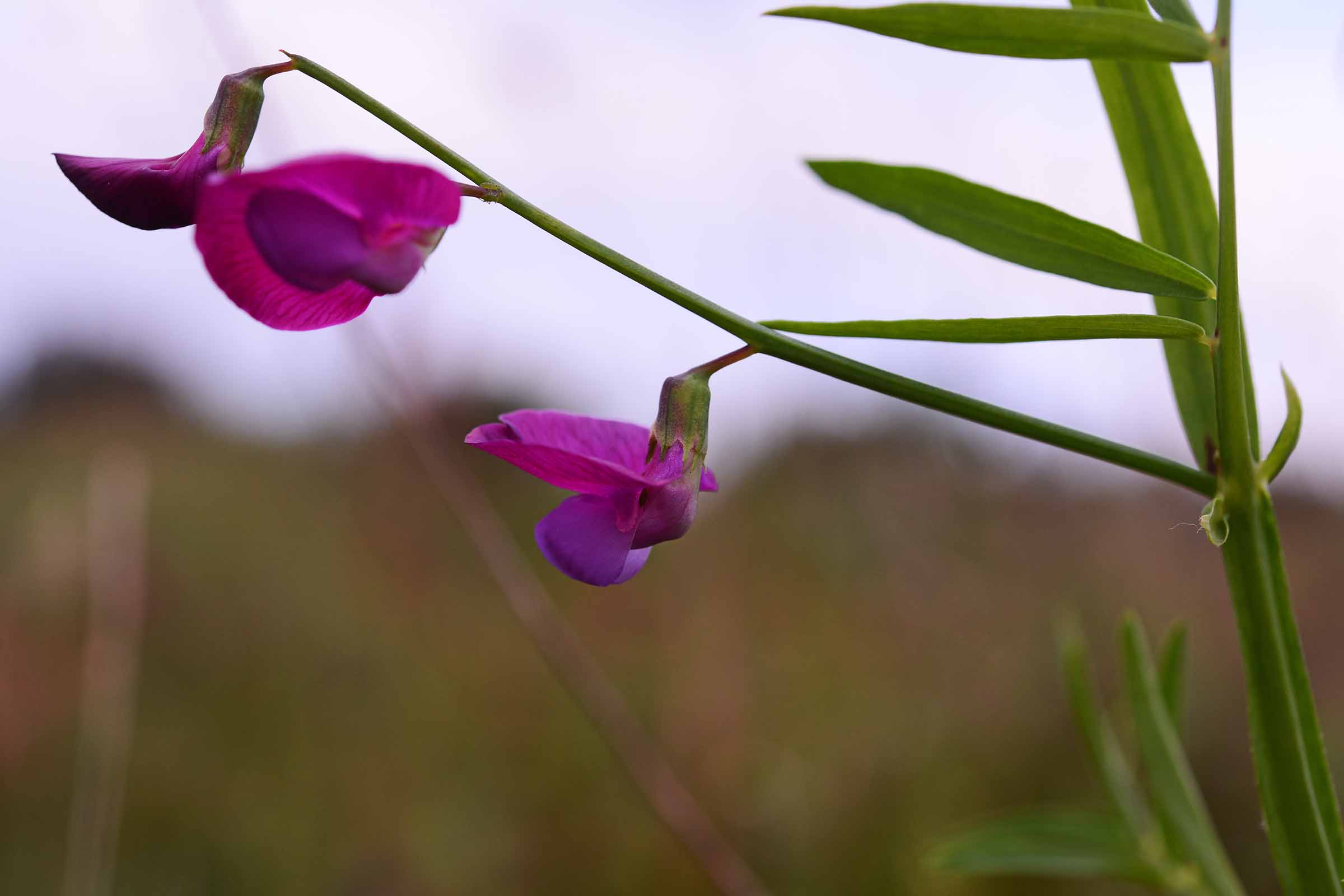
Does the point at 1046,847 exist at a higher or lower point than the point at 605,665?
higher

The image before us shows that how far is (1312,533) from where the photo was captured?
333cm

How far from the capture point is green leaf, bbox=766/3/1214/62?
13.2 inches

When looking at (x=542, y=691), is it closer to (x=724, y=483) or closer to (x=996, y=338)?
(x=724, y=483)

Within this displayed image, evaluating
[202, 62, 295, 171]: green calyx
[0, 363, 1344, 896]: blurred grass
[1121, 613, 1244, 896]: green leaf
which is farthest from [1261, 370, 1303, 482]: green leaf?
[0, 363, 1344, 896]: blurred grass

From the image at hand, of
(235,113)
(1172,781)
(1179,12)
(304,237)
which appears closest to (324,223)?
(304,237)

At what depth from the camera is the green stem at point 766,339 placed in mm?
334

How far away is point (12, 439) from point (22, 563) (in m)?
1.36

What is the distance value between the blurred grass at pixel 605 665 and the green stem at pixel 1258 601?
149 centimetres

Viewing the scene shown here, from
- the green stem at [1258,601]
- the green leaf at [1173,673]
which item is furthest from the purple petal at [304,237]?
the green leaf at [1173,673]

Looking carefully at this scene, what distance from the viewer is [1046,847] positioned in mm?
951

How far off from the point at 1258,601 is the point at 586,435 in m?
0.30

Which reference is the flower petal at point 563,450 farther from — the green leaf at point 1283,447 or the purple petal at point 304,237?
the green leaf at point 1283,447

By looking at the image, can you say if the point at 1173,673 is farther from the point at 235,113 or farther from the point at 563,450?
the point at 235,113

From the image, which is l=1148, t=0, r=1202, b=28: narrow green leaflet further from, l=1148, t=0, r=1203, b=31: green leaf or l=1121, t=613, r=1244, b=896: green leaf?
l=1121, t=613, r=1244, b=896: green leaf
